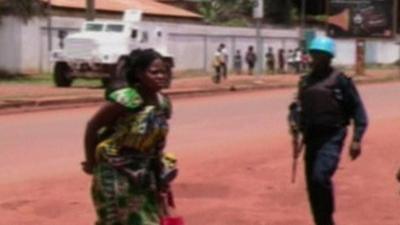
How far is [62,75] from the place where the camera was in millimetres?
33844

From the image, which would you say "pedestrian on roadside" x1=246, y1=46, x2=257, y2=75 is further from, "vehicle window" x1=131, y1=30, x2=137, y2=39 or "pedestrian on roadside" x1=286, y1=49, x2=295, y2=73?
"vehicle window" x1=131, y1=30, x2=137, y2=39

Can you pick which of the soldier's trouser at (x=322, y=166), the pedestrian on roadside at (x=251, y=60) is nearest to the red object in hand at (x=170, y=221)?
the soldier's trouser at (x=322, y=166)

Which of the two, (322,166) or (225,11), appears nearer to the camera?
(322,166)

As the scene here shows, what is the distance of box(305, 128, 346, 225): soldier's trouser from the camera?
7.47 m

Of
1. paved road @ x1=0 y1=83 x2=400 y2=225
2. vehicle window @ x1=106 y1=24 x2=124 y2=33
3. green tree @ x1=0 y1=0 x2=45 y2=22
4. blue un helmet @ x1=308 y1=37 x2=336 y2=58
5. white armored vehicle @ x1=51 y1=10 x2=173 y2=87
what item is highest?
green tree @ x1=0 y1=0 x2=45 y2=22

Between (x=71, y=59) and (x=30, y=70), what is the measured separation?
32.8ft

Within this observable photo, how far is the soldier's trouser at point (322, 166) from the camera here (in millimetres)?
7469

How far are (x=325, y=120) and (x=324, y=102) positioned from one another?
0.13m

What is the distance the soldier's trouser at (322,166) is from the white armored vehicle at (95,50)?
25.0m

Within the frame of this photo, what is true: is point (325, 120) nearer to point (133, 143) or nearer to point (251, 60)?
point (133, 143)

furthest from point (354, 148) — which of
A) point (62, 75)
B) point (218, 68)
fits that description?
point (218, 68)

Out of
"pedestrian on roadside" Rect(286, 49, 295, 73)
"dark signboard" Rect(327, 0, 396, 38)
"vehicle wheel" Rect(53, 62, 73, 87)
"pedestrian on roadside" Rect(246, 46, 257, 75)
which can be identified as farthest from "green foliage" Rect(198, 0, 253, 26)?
"vehicle wheel" Rect(53, 62, 73, 87)

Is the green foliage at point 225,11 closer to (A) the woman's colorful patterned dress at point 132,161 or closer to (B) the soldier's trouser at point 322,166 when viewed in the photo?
(B) the soldier's trouser at point 322,166

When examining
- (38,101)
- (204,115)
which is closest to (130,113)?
(204,115)
